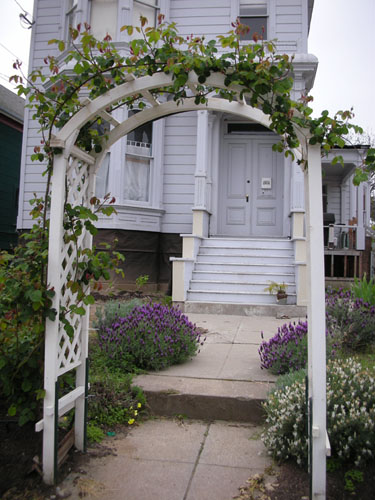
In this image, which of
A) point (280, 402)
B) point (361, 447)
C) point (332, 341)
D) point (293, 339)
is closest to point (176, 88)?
point (280, 402)

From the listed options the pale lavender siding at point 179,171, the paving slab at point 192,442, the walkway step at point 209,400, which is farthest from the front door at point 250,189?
the walkway step at point 209,400

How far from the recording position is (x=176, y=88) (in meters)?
2.63

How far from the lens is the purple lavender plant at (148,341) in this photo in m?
4.17

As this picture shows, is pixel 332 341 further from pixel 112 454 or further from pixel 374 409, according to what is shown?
pixel 112 454

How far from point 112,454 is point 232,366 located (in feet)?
5.61

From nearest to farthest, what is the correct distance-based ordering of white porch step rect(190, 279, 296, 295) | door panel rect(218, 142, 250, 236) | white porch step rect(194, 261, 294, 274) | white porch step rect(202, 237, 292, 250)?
white porch step rect(190, 279, 296, 295) → white porch step rect(194, 261, 294, 274) → white porch step rect(202, 237, 292, 250) → door panel rect(218, 142, 250, 236)

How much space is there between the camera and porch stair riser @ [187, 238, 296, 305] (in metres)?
7.74

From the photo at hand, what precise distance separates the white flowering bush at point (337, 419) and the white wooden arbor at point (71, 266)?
28 cm

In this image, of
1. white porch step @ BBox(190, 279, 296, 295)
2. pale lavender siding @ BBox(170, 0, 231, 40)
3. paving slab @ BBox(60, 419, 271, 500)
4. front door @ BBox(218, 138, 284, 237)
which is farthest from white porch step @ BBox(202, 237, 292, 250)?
paving slab @ BBox(60, 419, 271, 500)

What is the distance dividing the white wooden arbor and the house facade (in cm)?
561

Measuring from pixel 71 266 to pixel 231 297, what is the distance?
16.9 ft

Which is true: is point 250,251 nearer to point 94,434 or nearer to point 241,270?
point 241,270

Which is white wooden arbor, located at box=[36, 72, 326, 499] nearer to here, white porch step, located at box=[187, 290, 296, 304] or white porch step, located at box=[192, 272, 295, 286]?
white porch step, located at box=[187, 290, 296, 304]

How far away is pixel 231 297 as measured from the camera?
25.4 feet
